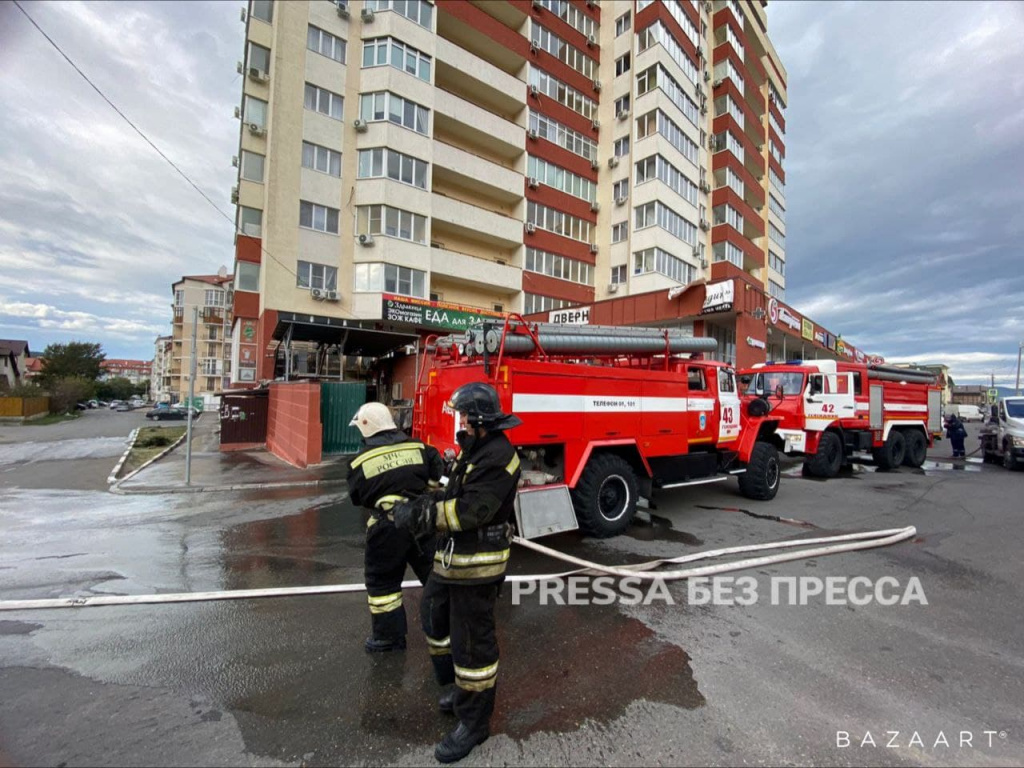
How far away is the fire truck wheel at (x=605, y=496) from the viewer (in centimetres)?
569

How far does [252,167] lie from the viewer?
2198cm

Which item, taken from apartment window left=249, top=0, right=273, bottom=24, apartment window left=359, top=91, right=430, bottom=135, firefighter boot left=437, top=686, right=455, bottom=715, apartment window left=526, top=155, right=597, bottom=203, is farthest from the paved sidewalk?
apartment window left=526, top=155, right=597, bottom=203

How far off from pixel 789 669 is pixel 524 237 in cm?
2663

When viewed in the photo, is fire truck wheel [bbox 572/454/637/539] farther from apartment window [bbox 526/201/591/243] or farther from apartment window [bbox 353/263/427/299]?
apartment window [bbox 526/201/591/243]

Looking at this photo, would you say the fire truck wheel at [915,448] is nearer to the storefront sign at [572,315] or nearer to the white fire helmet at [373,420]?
the storefront sign at [572,315]

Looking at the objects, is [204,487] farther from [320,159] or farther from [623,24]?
[623,24]

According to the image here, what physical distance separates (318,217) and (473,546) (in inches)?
910

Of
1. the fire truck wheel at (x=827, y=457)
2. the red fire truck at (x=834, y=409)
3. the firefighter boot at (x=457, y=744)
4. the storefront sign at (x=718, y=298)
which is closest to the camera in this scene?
the firefighter boot at (x=457, y=744)

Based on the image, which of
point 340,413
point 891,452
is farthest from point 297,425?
point 891,452

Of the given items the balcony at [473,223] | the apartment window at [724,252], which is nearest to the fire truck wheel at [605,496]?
the balcony at [473,223]

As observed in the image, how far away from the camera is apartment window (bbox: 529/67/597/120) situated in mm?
28250

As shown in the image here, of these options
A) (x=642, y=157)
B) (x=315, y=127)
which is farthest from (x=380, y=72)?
(x=642, y=157)

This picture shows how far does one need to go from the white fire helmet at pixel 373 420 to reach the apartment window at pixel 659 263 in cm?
2673

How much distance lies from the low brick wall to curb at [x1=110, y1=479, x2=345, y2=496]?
1.77 meters
